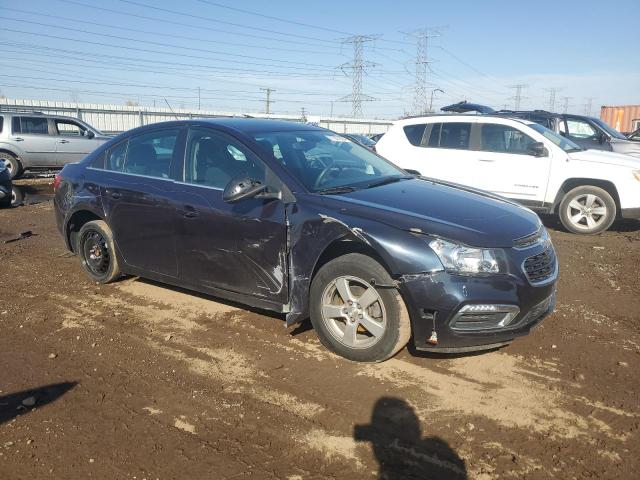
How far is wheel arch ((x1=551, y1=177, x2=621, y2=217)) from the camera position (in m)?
8.17

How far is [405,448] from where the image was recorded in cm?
278

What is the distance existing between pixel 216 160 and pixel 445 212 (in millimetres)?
1903

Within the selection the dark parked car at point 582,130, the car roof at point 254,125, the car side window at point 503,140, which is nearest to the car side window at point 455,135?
the car side window at point 503,140

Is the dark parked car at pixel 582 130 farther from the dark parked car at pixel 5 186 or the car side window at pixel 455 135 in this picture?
the dark parked car at pixel 5 186

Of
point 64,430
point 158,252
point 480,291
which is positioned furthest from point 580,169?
point 64,430

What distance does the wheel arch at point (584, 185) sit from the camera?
817 cm

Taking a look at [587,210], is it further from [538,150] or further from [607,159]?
[538,150]

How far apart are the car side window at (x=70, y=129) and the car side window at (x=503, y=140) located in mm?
11687

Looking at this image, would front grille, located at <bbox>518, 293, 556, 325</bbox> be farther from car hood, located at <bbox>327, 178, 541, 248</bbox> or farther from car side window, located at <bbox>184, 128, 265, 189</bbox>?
car side window, located at <bbox>184, 128, 265, 189</bbox>

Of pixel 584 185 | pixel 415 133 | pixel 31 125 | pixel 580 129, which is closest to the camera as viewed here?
pixel 584 185

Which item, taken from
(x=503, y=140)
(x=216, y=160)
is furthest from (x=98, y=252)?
(x=503, y=140)

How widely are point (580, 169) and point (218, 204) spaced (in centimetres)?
627

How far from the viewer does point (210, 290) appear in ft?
14.4

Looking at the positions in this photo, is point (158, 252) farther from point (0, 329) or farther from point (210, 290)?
point (0, 329)
